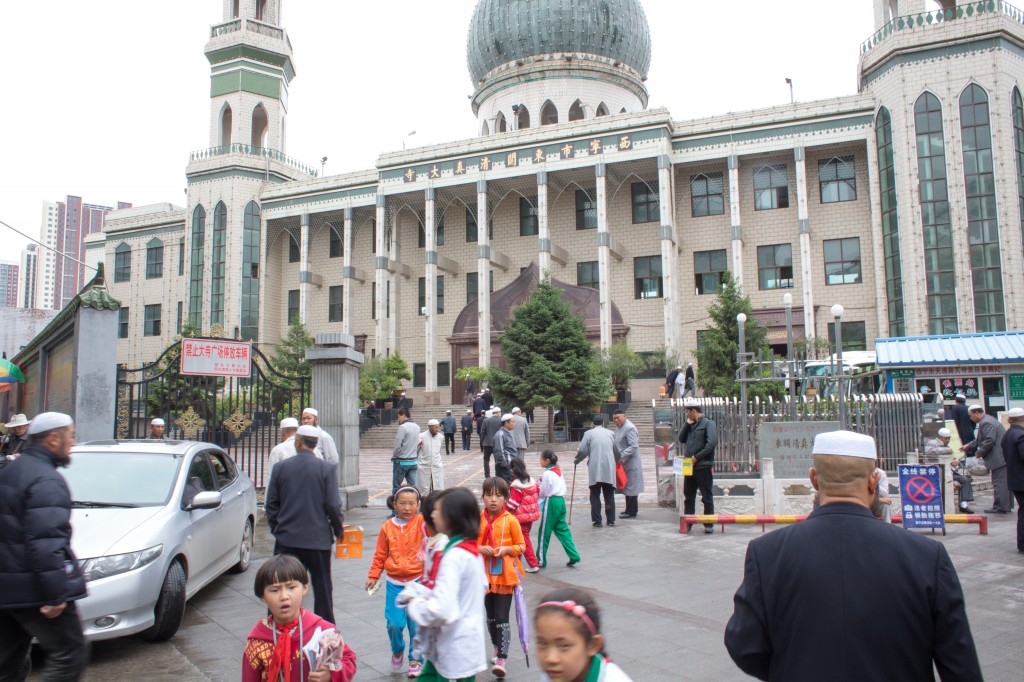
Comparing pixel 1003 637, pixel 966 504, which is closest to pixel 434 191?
pixel 966 504

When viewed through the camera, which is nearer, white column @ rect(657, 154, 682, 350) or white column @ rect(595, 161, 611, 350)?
white column @ rect(657, 154, 682, 350)

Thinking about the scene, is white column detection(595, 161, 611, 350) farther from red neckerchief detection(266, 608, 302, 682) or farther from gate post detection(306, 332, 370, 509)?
red neckerchief detection(266, 608, 302, 682)

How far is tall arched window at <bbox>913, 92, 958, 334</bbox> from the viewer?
2834 centimetres

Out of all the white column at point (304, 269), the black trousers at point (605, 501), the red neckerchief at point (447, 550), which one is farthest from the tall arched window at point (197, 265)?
the red neckerchief at point (447, 550)

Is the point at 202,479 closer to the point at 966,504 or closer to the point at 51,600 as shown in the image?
the point at 51,600

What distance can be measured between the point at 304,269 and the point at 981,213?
32.0 m

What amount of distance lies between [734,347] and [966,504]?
1448 cm

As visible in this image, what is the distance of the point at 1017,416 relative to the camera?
940 cm

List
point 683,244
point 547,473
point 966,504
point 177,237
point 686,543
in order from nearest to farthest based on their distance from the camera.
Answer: point 547,473, point 686,543, point 966,504, point 683,244, point 177,237

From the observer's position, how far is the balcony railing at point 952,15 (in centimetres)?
2867

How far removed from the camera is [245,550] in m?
8.59

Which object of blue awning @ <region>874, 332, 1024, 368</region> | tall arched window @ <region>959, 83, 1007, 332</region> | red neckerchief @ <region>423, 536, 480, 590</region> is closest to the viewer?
red neckerchief @ <region>423, 536, 480, 590</region>

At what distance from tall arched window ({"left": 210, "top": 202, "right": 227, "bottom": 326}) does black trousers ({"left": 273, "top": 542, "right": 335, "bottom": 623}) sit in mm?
39633

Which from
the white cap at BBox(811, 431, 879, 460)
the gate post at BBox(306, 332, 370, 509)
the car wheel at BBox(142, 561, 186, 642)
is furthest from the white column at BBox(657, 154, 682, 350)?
the white cap at BBox(811, 431, 879, 460)
